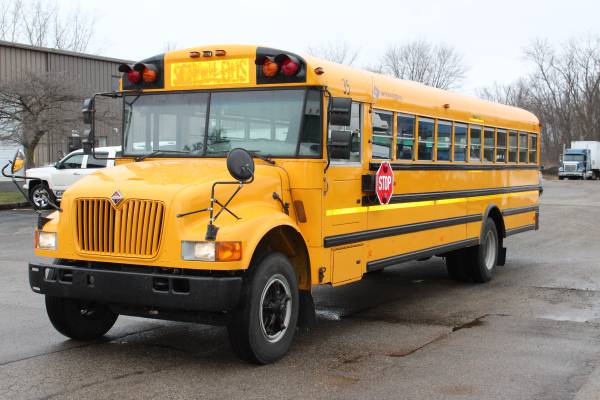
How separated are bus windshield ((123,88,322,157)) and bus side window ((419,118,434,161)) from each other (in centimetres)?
236

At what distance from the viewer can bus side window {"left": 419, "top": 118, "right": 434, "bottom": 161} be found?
321 inches

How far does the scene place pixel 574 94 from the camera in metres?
72.2

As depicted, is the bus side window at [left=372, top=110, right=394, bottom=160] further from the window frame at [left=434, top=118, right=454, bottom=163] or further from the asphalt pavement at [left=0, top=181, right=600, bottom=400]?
the asphalt pavement at [left=0, top=181, right=600, bottom=400]

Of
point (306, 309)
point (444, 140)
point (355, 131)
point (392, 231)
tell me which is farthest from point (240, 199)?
point (444, 140)

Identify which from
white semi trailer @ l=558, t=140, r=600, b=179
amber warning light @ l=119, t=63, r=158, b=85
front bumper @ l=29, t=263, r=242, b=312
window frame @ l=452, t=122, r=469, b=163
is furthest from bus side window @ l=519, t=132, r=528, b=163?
white semi trailer @ l=558, t=140, r=600, b=179

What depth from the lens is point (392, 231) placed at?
24.5ft

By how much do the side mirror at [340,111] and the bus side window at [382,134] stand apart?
1.18 meters

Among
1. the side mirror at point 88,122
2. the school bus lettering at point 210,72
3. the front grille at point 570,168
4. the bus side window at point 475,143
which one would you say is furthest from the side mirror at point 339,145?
the front grille at point 570,168

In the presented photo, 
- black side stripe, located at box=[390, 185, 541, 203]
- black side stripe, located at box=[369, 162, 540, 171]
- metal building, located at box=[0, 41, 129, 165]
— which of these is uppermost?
metal building, located at box=[0, 41, 129, 165]

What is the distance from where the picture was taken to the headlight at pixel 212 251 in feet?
16.8

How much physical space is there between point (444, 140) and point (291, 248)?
11.2 feet

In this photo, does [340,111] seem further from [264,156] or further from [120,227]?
[120,227]

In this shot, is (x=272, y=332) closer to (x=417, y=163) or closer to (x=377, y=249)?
(x=377, y=249)

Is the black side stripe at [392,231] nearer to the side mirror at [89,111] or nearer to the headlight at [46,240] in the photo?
the headlight at [46,240]
